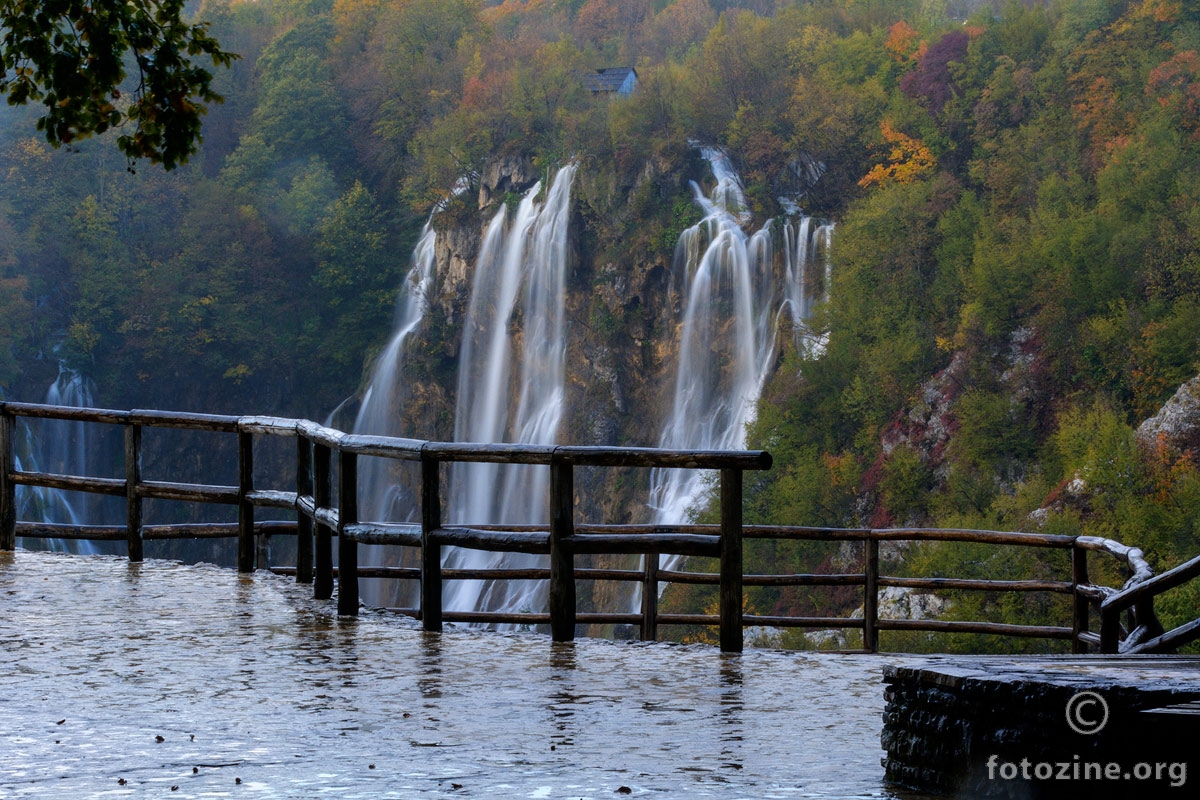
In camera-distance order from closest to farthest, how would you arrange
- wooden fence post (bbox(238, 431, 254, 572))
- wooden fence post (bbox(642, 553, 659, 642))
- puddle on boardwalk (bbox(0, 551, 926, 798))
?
1. puddle on boardwalk (bbox(0, 551, 926, 798))
2. wooden fence post (bbox(238, 431, 254, 572))
3. wooden fence post (bbox(642, 553, 659, 642))

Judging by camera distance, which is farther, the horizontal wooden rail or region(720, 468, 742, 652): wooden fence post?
the horizontal wooden rail

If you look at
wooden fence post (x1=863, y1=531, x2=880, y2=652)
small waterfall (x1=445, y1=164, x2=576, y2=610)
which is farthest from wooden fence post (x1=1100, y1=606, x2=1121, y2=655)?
small waterfall (x1=445, y1=164, x2=576, y2=610)

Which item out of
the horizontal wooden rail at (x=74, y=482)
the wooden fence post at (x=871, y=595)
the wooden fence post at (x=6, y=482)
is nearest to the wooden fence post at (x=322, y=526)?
the horizontal wooden rail at (x=74, y=482)

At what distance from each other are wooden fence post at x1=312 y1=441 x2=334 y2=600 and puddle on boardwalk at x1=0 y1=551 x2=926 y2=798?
0.37m

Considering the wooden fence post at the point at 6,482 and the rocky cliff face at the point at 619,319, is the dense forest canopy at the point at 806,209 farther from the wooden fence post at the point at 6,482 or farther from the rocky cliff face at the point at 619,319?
the wooden fence post at the point at 6,482

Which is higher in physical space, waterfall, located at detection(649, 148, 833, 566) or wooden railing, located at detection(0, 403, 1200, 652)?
waterfall, located at detection(649, 148, 833, 566)

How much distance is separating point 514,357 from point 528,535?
124 feet

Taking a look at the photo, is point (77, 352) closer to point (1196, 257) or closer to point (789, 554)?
point (789, 554)

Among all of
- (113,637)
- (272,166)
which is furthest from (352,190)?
(113,637)

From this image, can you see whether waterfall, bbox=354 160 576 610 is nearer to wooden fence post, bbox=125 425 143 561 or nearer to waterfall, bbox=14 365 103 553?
waterfall, bbox=14 365 103 553

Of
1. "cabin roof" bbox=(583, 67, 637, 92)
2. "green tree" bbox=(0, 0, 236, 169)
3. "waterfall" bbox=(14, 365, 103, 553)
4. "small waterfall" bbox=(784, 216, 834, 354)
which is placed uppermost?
"cabin roof" bbox=(583, 67, 637, 92)

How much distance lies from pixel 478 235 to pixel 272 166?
54.7 feet

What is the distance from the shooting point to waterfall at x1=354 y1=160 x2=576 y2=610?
42656mm

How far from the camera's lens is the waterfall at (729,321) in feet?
127
